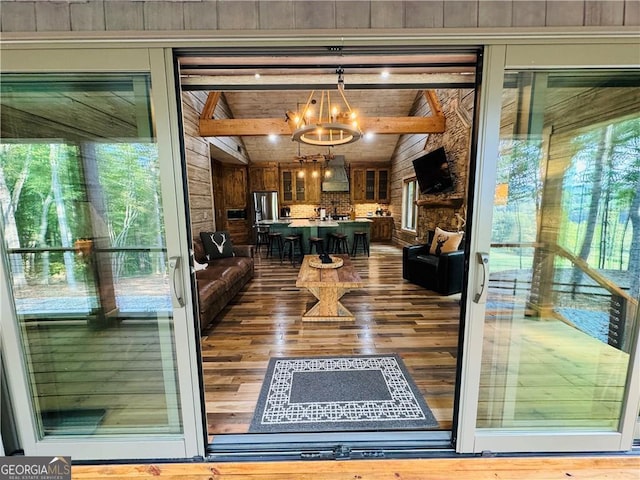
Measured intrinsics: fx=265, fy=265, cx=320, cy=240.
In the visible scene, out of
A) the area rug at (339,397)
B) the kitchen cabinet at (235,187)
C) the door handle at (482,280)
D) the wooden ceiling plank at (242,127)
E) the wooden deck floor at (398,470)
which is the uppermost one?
the wooden ceiling plank at (242,127)

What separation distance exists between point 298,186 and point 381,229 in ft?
11.3

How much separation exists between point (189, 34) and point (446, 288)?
417 cm

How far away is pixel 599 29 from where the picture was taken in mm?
1224

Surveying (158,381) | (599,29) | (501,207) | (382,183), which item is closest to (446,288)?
(501,207)

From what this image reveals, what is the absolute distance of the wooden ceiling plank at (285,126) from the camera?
5.61 meters

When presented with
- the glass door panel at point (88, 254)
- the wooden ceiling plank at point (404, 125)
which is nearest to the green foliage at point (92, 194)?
the glass door panel at point (88, 254)

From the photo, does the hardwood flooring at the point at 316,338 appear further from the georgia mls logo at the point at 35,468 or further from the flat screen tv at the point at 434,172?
the flat screen tv at the point at 434,172

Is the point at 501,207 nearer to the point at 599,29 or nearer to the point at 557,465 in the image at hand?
the point at 599,29

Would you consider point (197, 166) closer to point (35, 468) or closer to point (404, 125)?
point (404, 125)

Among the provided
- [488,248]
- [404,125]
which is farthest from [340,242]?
[488,248]

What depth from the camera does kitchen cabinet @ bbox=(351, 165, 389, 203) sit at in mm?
9719

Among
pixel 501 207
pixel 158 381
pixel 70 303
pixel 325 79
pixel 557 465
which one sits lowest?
pixel 557 465

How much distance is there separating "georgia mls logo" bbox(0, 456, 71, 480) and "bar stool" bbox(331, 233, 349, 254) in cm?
581

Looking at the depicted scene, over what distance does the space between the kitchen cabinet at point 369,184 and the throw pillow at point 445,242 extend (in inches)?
210
